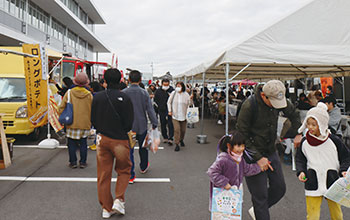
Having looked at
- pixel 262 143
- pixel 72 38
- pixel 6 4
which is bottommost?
pixel 262 143

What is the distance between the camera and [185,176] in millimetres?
5027

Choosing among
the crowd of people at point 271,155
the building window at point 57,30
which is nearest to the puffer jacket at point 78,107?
the crowd of people at point 271,155

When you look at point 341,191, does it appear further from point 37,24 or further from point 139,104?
point 37,24

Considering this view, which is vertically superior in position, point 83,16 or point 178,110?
point 83,16

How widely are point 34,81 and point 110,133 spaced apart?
5.17 meters

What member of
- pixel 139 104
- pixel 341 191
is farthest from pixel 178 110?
pixel 341 191

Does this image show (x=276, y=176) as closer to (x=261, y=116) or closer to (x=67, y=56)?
(x=261, y=116)

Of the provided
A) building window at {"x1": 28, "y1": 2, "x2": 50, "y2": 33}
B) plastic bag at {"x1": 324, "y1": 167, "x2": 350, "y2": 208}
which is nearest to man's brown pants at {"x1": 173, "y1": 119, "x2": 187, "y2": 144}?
plastic bag at {"x1": 324, "y1": 167, "x2": 350, "y2": 208}

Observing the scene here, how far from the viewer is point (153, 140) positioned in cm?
443

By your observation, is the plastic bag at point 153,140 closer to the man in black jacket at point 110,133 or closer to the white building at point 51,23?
the man in black jacket at point 110,133

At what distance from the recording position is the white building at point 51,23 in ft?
58.6

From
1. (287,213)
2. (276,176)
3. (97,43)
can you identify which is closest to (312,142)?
(276,176)

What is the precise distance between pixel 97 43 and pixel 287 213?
42.5m

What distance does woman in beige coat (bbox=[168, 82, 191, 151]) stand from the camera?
707 cm
